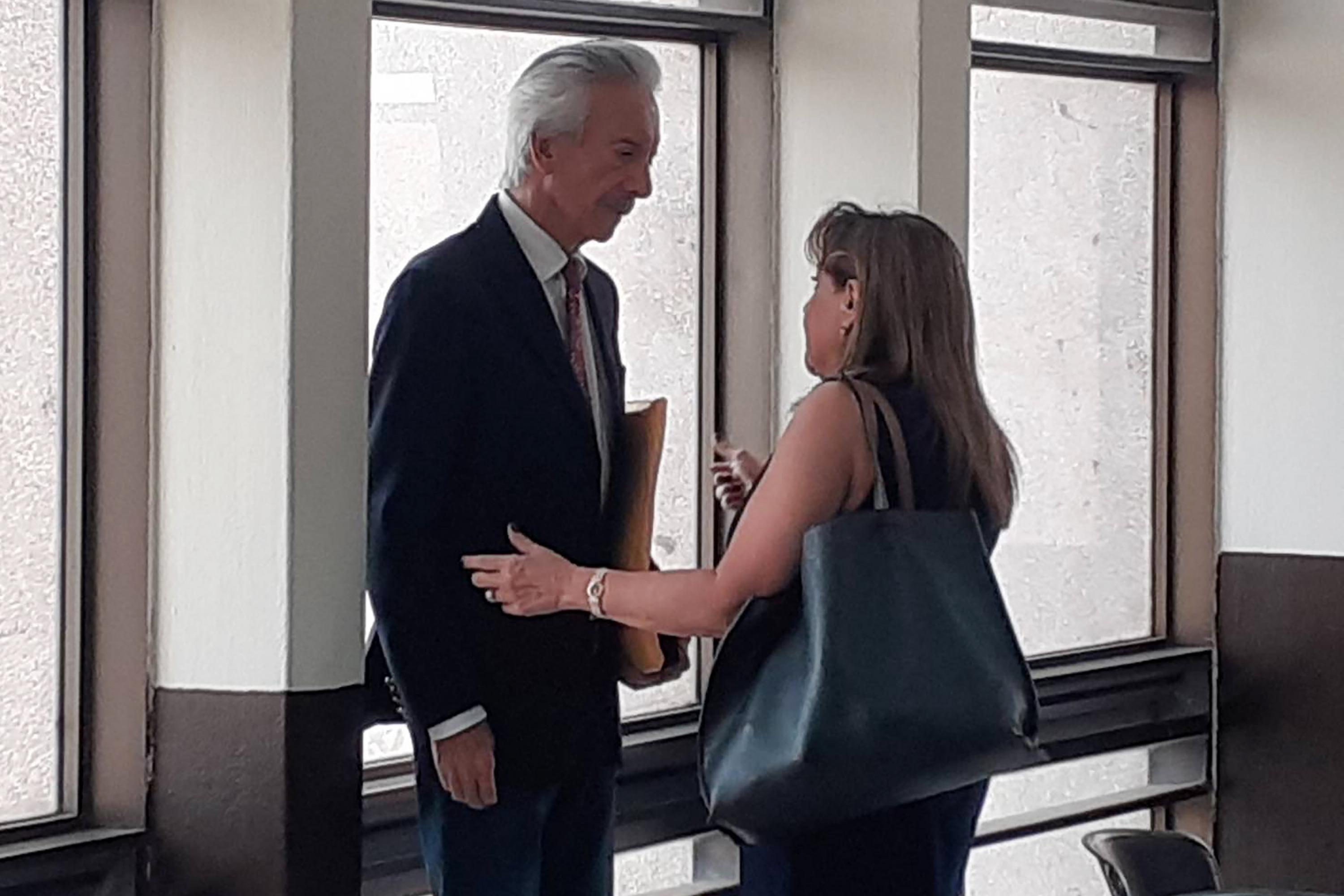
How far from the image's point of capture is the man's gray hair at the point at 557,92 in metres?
2.87

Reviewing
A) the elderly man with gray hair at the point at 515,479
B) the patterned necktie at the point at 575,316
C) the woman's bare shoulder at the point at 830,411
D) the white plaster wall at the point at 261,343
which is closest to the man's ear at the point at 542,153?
the elderly man with gray hair at the point at 515,479

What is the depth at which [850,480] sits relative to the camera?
8.86ft

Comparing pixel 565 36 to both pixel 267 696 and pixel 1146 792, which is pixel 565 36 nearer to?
pixel 267 696

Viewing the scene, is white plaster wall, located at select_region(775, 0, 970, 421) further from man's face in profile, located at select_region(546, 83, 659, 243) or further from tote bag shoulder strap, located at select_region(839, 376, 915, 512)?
tote bag shoulder strap, located at select_region(839, 376, 915, 512)

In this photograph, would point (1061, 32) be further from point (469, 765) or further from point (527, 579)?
point (469, 765)

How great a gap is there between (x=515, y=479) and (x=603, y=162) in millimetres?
441

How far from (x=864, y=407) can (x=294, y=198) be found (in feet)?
2.67

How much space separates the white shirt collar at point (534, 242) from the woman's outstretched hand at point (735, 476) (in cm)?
42

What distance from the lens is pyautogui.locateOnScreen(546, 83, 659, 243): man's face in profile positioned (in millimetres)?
2875

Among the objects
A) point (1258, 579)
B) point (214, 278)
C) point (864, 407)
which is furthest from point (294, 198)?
point (1258, 579)

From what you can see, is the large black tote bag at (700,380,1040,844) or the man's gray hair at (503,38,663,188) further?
the man's gray hair at (503,38,663,188)

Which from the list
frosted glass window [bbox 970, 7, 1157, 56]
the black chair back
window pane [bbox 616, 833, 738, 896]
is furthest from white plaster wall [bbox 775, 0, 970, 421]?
the black chair back

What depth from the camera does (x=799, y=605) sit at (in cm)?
272

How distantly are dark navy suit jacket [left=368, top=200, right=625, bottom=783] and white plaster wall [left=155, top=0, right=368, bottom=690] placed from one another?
11cm
